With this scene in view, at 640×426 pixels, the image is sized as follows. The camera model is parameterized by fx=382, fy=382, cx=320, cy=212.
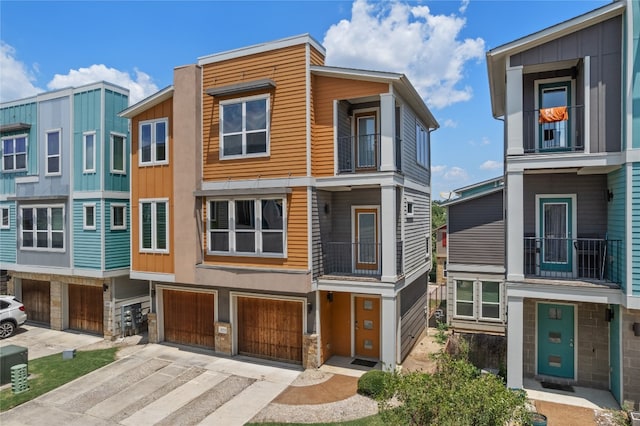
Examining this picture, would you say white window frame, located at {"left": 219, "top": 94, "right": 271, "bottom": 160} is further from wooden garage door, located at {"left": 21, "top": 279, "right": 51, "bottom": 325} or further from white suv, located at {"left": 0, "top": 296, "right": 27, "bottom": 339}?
wooden garage door, located at {"left": 21, "top": 279, "right": 51, "bottom": 325}

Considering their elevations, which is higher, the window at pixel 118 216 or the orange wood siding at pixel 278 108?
the orange wood siding at pixel 278 108

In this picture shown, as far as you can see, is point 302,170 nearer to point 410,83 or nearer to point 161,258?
point 410,83

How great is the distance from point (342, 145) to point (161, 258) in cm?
814

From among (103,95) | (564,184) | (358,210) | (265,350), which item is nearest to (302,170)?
(358,210)

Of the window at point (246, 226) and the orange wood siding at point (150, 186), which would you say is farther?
the orange wood siding at point (150, 186)

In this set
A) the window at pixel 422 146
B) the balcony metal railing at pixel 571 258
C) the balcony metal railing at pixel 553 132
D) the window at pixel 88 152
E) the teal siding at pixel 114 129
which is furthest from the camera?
the window at pixel 88 152

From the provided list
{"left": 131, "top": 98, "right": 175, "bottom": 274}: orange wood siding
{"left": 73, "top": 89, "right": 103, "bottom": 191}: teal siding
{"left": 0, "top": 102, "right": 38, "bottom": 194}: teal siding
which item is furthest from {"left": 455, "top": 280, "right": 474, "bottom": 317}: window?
{"left": 0, "top": 102, "right": 38, "bottom": 194}: teal siding

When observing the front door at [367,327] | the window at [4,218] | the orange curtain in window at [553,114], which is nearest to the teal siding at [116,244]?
the window at [4,218]

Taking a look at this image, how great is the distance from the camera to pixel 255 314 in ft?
45.8

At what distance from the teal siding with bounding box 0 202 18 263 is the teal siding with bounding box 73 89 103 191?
4.64m

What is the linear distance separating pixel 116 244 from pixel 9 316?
5.71m

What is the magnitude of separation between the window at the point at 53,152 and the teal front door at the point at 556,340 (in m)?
19.9

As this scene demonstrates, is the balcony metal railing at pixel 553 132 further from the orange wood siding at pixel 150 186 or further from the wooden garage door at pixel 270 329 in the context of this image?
the orange wood siding at pixel 150 186

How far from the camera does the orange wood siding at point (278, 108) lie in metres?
12.3
